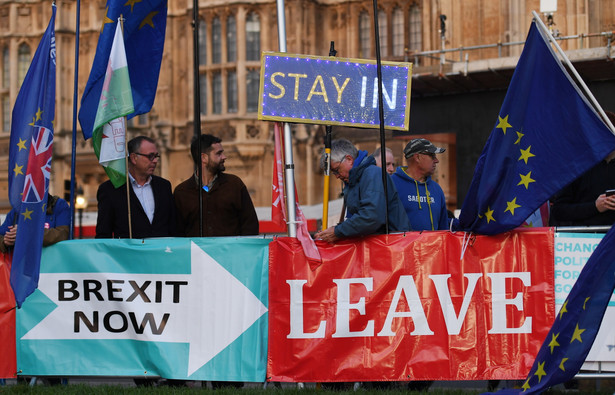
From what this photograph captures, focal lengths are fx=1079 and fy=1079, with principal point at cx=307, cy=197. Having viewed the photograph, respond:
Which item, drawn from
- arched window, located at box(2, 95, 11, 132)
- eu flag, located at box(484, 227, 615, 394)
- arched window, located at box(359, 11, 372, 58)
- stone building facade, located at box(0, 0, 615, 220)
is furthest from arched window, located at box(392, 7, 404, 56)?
eu flag, located at box(484, 227, 615, 394)

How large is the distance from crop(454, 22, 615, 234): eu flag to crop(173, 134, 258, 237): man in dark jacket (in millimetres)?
2163

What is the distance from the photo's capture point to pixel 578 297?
20.9 ft

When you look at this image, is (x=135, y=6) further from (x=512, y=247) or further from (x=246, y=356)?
(x=512, y=247)

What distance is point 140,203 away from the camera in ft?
28.3

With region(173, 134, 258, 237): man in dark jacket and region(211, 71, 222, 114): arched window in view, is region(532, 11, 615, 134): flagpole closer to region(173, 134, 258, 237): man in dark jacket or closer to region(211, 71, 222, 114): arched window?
region(173, 134, 258, 237): man in dark jacket

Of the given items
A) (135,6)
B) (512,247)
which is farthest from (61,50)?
(512,247)

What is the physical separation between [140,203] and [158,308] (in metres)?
1.17

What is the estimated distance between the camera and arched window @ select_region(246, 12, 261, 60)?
3203 cm

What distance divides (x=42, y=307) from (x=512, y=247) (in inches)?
136

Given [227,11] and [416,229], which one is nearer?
[416,229]

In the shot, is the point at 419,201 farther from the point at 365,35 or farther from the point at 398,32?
the point at 365,35

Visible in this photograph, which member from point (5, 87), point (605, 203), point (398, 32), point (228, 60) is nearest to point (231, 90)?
point (228, 60)

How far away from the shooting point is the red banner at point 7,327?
7.98 meters

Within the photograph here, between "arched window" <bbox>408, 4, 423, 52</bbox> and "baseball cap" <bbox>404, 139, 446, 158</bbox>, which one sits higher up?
"arched window" <bbox>408, 4, 423, 52</bbox>
